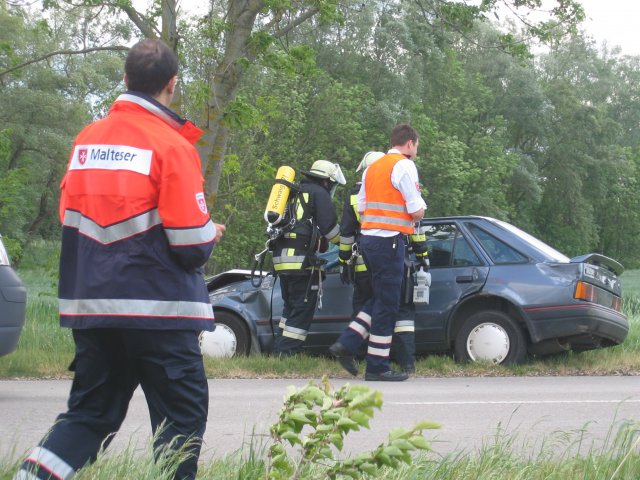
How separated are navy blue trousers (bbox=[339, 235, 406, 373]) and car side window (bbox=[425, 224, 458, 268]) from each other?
110 centimetres

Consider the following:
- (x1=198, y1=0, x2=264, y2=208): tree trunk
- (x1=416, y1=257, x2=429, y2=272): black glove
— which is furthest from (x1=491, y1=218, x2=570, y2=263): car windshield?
(x1=198, y1=0, x2=264, y2=208): tree trunk

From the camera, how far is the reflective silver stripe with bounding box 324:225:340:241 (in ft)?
33.5

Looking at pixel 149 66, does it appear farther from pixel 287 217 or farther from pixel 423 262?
pixel 287 217

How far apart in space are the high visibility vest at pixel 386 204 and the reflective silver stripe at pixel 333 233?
981 millimetres

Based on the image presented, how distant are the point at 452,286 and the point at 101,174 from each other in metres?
6.56

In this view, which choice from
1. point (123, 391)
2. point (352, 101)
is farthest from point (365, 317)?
point (352, 101)

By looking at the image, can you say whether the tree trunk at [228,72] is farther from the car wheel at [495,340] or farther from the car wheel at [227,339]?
the car wheel at [495,340]

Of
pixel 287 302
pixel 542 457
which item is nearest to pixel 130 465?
pixel 542 457

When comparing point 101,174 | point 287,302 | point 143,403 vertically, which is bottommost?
point 143,403

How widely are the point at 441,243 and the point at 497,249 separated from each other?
53 cm

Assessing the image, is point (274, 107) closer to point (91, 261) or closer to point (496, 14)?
point (496, 14)

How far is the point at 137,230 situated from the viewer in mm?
3840

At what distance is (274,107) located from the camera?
588 inches

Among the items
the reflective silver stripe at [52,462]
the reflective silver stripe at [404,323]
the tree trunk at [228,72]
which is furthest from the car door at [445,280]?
the reflective silver stripe at [52,462]
